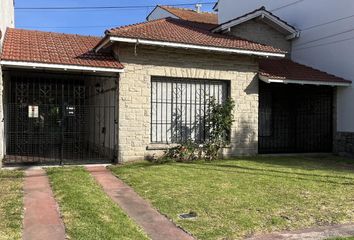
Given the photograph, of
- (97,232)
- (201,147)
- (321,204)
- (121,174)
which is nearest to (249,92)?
(201,147)

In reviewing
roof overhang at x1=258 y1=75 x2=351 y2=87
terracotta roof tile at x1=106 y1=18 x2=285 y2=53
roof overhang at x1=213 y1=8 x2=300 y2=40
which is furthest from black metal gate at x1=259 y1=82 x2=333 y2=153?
terracotta roof tile at x1=106 y1=18 x2=285 y2=53

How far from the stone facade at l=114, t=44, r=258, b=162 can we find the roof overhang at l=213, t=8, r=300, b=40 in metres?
2.90

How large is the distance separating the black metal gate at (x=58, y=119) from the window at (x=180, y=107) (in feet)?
4.45

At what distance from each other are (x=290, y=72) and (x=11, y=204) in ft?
38.2

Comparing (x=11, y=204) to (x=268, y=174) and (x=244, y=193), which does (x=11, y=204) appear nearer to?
(x=244, y=193)

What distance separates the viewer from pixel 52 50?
43.2ft

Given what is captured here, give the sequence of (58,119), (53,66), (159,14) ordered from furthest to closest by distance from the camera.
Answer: (159,14) → (58,119) → (53,66)

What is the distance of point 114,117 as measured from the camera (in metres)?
13.0

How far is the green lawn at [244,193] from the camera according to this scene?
6.88 meters

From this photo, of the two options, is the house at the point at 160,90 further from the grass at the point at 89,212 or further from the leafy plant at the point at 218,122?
the grass at the point at 89,212

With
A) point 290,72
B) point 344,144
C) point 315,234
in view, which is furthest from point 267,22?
point 315,234

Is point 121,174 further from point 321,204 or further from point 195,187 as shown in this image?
point 321,204

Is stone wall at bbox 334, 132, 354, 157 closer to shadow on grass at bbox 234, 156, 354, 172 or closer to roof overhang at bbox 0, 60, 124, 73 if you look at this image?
shadow on grass at bbox 234, 156, 354, 172

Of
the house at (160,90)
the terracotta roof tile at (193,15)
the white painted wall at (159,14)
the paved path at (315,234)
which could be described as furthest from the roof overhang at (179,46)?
the white painted wall at (159,14)
